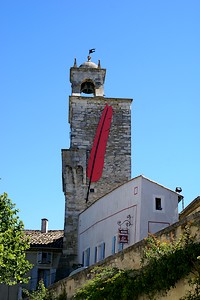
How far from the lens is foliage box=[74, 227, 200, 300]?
11648 mm

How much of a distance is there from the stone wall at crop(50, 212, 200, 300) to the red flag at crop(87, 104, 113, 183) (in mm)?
13267

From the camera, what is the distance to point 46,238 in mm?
33625

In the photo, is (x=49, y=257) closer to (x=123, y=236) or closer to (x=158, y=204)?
(x=123, y=236)

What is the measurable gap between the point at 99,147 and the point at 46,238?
670cm

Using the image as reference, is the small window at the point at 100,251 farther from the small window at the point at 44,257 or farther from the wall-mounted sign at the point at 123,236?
the small window at the point at 44,257

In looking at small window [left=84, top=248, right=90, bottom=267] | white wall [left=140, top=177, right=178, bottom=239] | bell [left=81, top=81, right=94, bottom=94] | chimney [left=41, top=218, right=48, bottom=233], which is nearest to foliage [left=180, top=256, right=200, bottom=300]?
white wall [left=140, top=177, right=178, bottom=239]

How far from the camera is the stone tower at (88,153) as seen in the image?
31.3m

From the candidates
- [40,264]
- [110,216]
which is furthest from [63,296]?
[40,264]

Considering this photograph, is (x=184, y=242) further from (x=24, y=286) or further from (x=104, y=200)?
(x=24, y=286)

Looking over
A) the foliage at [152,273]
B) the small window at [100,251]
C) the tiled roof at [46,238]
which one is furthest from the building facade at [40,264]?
the foliage at [152,273]

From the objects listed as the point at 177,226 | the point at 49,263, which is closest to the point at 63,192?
the point at 49,263

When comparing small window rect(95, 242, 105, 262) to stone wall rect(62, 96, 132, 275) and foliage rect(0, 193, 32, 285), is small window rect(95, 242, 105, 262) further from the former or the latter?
stone wall rect(62, 96, 132, 275)

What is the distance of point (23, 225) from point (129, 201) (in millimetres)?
5048

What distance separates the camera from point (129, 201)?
76.8ft
